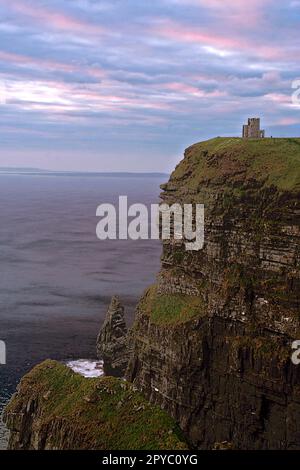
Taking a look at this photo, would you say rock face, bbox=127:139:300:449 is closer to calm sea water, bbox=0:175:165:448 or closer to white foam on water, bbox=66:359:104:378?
white foam on water, bbox=66:359:104:378

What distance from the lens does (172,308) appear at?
4897 cm

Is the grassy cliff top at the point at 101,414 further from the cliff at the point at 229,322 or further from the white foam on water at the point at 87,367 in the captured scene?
the white foam on water at the point at 87,367

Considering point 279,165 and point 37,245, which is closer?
point 279,165

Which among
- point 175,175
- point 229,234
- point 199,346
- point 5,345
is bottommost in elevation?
point 5,345

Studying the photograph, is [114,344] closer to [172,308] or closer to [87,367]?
[87,367]

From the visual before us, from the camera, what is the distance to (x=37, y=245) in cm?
16075

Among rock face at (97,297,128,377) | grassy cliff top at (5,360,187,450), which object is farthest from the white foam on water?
grassy cliff top at (5,360,187,450)

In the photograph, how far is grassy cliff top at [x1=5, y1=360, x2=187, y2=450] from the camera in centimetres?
2709

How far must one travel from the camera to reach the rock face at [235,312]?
39812 mm

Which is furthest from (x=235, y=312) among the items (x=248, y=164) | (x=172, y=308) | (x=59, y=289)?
(x=59, y=289)

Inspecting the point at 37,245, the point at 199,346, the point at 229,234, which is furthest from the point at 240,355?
the point at 37,245

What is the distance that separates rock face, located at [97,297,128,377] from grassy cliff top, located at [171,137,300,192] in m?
22.4
